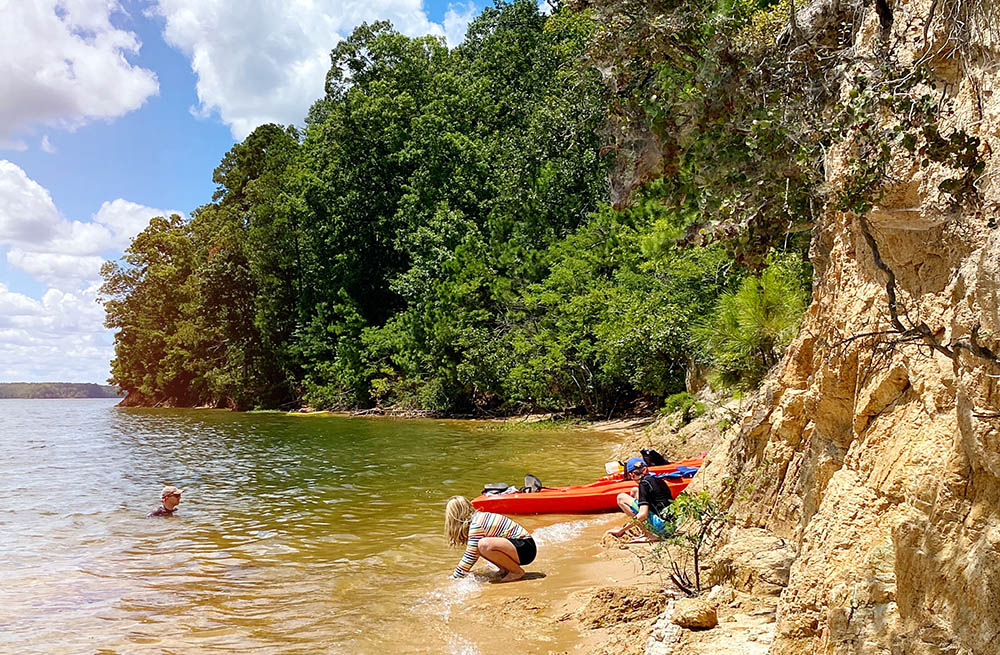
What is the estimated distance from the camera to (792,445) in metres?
5.15

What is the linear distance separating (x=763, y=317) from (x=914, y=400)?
5690mm

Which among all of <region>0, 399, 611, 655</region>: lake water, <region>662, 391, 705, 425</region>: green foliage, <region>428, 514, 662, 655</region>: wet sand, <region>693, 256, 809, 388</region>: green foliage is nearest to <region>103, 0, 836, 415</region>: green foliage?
<region>693, 256, 809, 388</region>: green foliage

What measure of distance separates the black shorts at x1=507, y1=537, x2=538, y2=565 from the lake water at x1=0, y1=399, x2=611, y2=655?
0.30 meters

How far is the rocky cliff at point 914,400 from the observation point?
2.51 meters

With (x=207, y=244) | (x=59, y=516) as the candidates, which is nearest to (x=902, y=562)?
(x=59, y=516)

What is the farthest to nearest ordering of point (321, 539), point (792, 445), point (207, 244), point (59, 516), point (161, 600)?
point (207, 244), point (59, 516), point (321, 539), point (161, 600), point (792, 445)

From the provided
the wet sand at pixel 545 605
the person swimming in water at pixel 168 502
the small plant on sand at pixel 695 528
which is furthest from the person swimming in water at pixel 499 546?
the person swimming in water at pixel 168 502

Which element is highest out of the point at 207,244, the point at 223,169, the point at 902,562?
the point at 223,169

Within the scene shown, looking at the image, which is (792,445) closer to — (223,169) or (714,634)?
(714,634)

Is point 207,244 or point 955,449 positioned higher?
point 207,244

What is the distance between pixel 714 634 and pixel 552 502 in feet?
18.6

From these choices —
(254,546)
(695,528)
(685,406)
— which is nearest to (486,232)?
(685,406)

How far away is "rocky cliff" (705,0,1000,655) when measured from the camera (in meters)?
2.51

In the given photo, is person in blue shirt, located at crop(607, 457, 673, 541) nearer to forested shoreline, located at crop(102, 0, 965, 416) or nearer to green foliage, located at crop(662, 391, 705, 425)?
forested shoreline, located at crop(102, 0, 965, 416)
